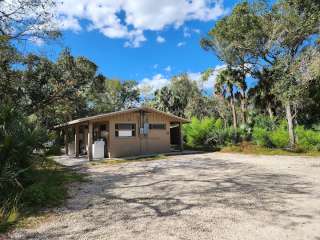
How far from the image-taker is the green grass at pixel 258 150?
16.9 metres

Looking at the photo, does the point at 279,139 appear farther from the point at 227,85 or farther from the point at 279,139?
the point at 227,85

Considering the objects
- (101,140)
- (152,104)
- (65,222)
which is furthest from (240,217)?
(152,104)

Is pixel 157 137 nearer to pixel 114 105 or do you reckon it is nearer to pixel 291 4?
pixel 291 4

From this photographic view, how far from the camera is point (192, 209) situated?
6.04 metres

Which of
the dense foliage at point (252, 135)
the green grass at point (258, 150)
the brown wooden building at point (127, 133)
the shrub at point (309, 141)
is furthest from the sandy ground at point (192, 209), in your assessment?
the dense foliage at point (252, 135)

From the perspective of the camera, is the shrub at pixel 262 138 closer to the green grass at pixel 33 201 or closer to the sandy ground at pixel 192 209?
the sandy ground at pixel 192 209

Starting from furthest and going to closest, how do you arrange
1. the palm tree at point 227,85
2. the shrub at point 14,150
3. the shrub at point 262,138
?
the palm tree at point 227,85 < the shrub at point 262,138 < the shrub at point 14,150

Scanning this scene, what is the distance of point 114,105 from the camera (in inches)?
1705

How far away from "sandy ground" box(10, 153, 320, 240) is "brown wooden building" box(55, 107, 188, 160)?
796cm

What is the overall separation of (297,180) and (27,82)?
14.4 metres

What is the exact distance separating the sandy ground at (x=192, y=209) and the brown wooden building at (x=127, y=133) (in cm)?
796

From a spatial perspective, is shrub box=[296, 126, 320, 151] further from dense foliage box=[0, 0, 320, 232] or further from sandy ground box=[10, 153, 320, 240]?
sandy ground box=[10, 153, 320, 240]

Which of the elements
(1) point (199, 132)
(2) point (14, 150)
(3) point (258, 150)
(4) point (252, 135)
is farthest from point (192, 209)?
(1) point (199, 132)

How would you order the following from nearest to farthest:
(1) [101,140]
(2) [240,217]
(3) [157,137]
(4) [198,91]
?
(2) [240,217] → (1) [101,140] → (3) [157,137] → (4) [198,91]
